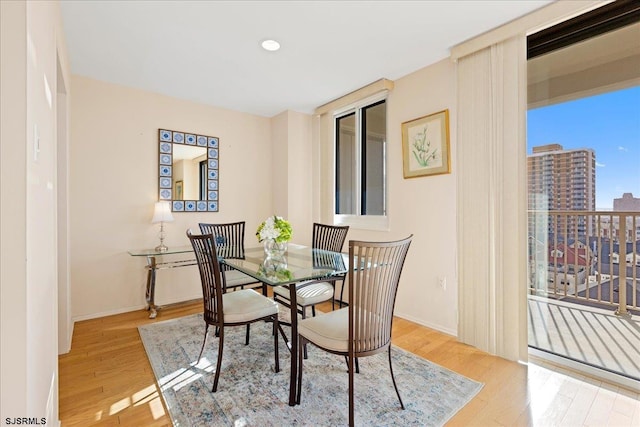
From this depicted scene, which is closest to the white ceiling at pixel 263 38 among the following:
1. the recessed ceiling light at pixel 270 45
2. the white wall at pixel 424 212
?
the recessed ceiling light at pixel 270 45

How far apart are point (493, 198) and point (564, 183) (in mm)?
448

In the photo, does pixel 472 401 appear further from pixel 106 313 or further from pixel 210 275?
pixel 106 313

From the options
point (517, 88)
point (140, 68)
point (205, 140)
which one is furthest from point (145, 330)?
point (517, 88)

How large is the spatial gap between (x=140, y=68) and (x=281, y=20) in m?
1.62

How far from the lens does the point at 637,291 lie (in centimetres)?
198

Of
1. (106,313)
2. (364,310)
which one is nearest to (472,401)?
(364,310)

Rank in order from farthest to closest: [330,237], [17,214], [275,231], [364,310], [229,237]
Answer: [229,237] → [330,237] → [275,231] → [364,310] → [17,214]

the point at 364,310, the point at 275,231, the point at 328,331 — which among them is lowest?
the point at 328,331

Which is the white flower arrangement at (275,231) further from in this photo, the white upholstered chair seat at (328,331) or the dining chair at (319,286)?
the white upholstered chair seat at (328,331)

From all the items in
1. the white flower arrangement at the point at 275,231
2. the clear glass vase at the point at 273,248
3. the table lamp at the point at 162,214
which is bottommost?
the clear glass vase at the point at 273,248

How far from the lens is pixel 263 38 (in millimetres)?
2416

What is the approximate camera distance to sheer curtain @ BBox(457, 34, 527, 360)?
221 centimetres

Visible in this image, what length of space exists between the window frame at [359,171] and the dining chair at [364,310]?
5.60 ft

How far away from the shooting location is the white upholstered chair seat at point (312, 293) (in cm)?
229
